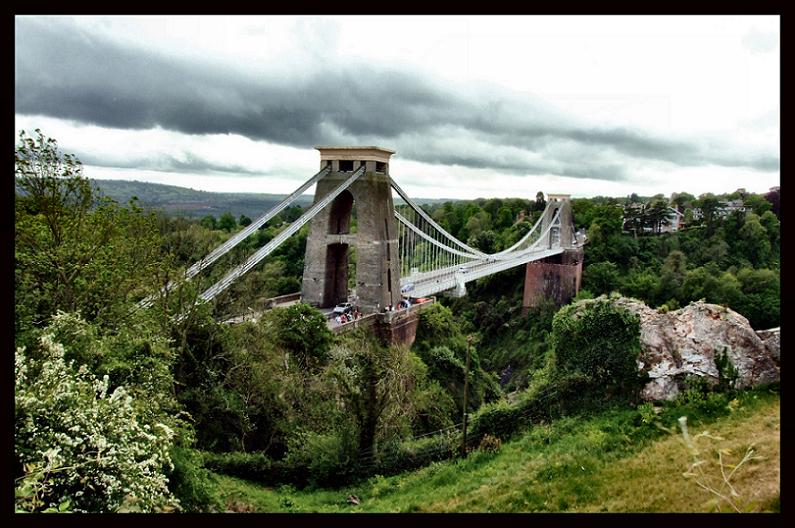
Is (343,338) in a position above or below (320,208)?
below

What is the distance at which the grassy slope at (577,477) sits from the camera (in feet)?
21.4

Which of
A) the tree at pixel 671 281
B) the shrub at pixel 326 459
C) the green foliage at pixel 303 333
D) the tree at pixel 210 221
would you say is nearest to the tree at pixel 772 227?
the tree at pixel 671 281

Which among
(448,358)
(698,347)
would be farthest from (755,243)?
(698,347)

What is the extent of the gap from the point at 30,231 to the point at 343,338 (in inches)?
332

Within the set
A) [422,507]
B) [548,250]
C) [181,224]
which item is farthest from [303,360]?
[548,250]

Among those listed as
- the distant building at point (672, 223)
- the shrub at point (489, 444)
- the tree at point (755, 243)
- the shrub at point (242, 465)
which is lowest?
the shrub at point (242, 465)

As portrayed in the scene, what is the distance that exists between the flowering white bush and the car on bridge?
12.0 metres

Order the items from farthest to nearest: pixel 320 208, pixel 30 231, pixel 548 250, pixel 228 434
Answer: pixel 548 250 → pixel 320 208 → pixel 228 434 → pixel 30 231

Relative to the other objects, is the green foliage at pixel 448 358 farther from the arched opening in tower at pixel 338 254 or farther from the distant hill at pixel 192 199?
the distant hill at pixel 192 199

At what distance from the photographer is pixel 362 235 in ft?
59.8

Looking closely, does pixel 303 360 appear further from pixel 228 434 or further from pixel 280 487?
pixel 280 487

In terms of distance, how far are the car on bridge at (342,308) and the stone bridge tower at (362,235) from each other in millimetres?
364

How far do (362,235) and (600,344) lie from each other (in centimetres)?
971

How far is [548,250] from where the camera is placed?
37156 mm
